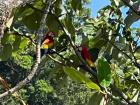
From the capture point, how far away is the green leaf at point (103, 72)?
1.26 metres

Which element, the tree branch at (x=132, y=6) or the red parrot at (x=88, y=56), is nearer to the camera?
the tree branch at (x=132, y=6)

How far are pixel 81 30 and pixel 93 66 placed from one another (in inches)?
14.0

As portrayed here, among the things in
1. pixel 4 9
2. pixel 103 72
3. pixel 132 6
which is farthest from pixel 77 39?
pixel 4 9

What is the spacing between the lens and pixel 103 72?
1.27 meters

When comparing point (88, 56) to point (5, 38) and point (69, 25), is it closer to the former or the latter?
point (69, 25)

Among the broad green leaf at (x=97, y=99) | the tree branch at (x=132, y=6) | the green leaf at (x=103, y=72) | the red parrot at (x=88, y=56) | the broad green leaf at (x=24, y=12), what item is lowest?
the broad green leaf at (x=97, y=99)

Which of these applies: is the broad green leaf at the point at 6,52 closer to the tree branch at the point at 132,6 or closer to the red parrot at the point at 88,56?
the red parrot at the point at 88,56

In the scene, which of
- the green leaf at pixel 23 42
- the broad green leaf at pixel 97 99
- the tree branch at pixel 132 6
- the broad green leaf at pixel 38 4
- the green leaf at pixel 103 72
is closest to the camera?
the green leaf at pixel 103 72

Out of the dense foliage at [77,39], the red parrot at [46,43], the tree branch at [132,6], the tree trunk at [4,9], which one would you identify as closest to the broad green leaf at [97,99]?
the dense foliage at [77,39]

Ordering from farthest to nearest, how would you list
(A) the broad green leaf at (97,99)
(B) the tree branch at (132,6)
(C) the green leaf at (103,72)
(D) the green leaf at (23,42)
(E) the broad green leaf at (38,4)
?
(D) the green leaf at (23,42), (E) the broad green leaf at (38,4), (A) the broad green leaf at (97,99), (B) the tree branch at (132,6), (C) the green leaf at (103,72)

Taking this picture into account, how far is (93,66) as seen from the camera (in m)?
1.75

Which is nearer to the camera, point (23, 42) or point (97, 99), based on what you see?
point (97, 99)

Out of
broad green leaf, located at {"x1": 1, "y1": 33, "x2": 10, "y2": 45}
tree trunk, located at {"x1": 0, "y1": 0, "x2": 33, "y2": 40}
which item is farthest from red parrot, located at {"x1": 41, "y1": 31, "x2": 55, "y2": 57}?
tree trunk, located at {"x1": 0, "y1": 0, "x2": 33, "y2": 40}

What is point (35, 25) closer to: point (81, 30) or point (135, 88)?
point (81, 30)
